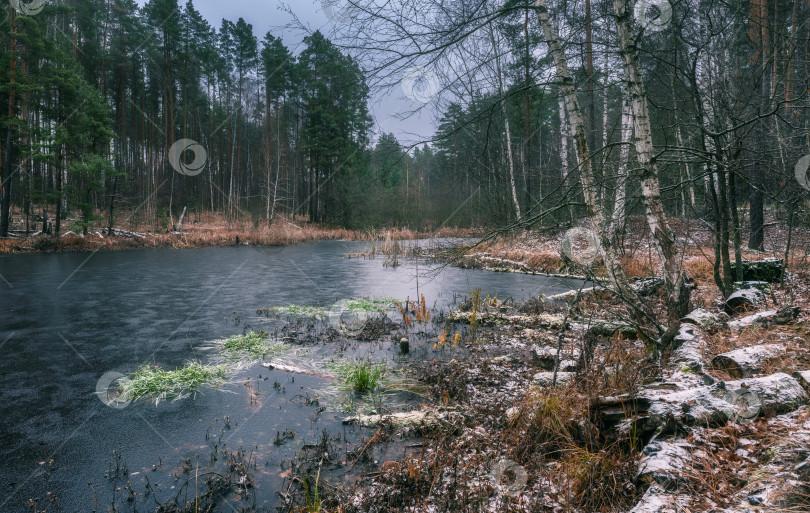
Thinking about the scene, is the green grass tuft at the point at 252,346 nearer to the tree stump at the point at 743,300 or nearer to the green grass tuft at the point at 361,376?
the green grass tuft at the point at 361,376

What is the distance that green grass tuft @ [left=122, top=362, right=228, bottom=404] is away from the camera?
195 inches

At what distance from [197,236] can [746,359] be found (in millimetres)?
26016

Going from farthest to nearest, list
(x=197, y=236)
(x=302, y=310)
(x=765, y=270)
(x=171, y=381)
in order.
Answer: (x=197, y=236) < (x=302, y=310) < (x=765, y=270) < (x=171, y=381)

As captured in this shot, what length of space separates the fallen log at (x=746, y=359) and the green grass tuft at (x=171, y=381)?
5280mm

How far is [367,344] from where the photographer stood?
6.96 metres

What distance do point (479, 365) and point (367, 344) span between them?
213 cm

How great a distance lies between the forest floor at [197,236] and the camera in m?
19.2

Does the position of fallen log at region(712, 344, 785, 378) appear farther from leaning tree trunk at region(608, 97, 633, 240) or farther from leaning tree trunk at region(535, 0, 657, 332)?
leaning tree trunk at region(608, 97, 633, 240)

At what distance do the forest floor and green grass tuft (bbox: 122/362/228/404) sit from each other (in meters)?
11.0

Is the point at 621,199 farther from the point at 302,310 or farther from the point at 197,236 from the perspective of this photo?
the point at 197,236

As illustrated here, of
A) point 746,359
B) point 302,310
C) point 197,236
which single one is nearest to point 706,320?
point 746,359

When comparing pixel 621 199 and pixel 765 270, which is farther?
pixel 765 270

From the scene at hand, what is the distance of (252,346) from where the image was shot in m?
6.66

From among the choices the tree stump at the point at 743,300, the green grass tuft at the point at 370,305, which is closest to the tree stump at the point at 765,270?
the tree stump at the point at 743,300
